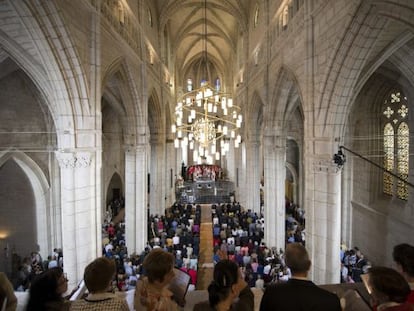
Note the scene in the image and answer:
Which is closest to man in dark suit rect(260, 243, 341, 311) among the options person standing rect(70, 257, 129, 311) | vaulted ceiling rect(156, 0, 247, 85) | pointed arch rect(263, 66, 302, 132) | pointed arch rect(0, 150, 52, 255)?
person standing rect(70, 257, 129, 311)

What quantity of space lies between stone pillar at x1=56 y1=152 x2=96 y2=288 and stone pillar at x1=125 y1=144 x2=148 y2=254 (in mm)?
5259

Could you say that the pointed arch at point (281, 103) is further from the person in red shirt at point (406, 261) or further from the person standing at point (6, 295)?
the person standing at point (6, 295)

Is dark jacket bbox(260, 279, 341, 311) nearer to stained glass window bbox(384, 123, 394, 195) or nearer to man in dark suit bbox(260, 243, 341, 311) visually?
man in dark suit bbox(260, 243, 341, 311)

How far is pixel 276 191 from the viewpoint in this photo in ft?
48.2

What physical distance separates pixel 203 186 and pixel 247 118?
46.1 feet

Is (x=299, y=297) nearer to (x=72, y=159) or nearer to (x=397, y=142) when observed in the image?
(x=72, y=159)

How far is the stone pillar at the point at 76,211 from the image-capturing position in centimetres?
834

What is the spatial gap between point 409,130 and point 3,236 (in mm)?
16803

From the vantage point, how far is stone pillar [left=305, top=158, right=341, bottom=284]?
27.5 feet

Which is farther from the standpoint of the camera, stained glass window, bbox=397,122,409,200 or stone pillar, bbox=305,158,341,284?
stained glass window, bbox=397,122,409,200

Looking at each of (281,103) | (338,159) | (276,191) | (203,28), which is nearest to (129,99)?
(281,103)

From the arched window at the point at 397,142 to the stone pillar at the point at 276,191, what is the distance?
4.27 metres

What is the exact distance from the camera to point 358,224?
13.9 meters

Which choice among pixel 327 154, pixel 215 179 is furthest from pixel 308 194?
pixel 215 179
